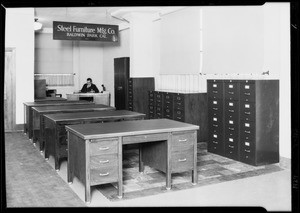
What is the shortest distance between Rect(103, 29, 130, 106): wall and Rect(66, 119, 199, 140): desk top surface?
7.97m

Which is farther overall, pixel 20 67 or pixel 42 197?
pixel 20 67


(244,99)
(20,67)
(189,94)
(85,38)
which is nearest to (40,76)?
(20,67)

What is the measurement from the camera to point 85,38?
894 centimetres

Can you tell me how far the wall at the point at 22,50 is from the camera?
9258 mm

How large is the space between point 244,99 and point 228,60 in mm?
1697

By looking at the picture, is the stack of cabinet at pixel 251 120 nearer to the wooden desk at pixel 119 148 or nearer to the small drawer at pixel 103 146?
the wooden desk at pixel 119 148

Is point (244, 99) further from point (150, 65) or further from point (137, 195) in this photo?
point (150, 65)

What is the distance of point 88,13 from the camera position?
10.7m

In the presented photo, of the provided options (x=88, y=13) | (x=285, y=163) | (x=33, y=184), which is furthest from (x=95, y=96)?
(x=285, y=163)

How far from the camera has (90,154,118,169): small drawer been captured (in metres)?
4.12

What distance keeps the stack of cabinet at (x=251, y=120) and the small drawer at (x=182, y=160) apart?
152 centimetres

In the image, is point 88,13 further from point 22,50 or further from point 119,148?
point 119,148

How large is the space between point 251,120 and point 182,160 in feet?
5.60

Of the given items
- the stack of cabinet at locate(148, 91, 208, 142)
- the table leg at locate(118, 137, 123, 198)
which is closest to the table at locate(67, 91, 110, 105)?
the stack of cabinet at locate(148, 91, 208, 142)
